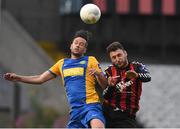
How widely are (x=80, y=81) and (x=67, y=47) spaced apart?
1316 cm

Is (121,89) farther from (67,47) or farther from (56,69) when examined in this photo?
(67,47)

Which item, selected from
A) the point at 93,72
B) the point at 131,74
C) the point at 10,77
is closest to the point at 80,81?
the point at 93,72

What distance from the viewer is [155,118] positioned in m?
20.1

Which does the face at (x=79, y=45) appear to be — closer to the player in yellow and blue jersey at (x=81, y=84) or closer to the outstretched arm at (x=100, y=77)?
the player in yellow and blue jersey at (x=81, y=84)

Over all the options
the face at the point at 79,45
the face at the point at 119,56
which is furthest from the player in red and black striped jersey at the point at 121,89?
the face at the point at 79,45

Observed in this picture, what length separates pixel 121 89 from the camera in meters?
9.13

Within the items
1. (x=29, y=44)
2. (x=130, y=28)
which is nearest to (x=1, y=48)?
(x=29, y=44)

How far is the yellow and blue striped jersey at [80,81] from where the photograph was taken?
30.2 feet

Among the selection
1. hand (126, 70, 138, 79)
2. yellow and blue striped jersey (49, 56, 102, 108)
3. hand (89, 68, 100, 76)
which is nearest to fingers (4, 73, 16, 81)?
yellow and blue striped jersey (49, 56, 102, 108)

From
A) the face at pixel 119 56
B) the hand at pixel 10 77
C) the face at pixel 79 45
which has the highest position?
the face at pixel 79 45

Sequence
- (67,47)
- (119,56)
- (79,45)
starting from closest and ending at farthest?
(119,56)
(79,45)
(67,47)

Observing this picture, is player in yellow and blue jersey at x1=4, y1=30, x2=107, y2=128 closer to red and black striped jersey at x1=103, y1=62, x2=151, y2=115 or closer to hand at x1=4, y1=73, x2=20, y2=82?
hand at x1=4, y1=73, x2=20, y2=82

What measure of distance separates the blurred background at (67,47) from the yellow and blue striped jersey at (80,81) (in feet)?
34.6

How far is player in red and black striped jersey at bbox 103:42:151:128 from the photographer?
30.0 ft
